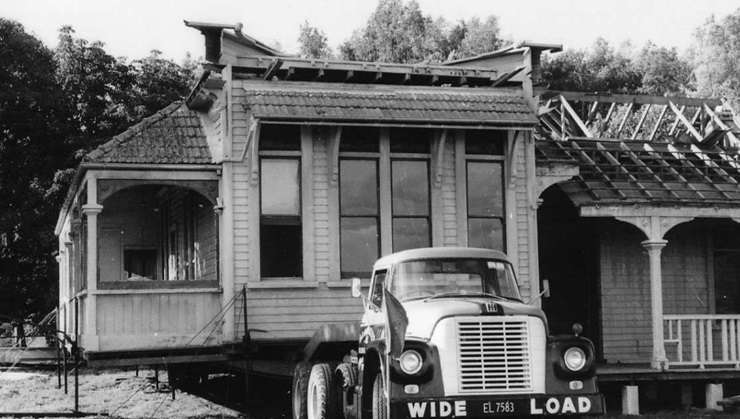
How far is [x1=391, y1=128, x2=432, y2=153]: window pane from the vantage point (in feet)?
69.1

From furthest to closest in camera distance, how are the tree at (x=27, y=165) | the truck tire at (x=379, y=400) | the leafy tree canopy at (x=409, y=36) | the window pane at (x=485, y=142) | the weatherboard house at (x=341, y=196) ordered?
the leafy tree canopy at (x=409, y=36)
the tree at (x=27, y=165)
the window pane at (x=485, y=142)
the weatherboard house at (x=341, y=196)
the truck tire at (x=379, y=400)

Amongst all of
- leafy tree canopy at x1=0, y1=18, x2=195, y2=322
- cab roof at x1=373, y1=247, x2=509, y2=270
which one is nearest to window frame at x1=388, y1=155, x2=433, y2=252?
cab roof at x1=373, y1=247, x2=509, y2=270

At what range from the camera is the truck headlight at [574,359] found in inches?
539

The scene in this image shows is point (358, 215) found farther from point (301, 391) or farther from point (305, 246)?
point (301, 391)

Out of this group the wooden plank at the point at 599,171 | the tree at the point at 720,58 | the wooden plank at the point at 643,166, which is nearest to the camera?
the wooden plank at the point at 599,171

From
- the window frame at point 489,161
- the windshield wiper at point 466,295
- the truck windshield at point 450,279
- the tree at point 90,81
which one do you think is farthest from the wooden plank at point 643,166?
the tree at point 90,81

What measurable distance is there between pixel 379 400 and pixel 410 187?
7.78 m

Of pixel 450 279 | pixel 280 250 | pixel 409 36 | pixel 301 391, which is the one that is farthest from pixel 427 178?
pixel 409 36

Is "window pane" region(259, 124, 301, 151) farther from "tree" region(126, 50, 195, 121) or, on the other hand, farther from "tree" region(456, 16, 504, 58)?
"tree" region(456, 16, 504, 58)

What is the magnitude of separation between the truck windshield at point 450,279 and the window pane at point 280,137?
234 inches

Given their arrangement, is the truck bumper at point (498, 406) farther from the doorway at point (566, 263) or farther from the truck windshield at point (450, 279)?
the doorway at point (566, 263)

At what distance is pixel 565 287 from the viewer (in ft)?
81.3

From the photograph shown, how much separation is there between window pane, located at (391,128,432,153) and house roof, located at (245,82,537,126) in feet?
2.11

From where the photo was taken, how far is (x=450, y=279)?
15.0 meters
